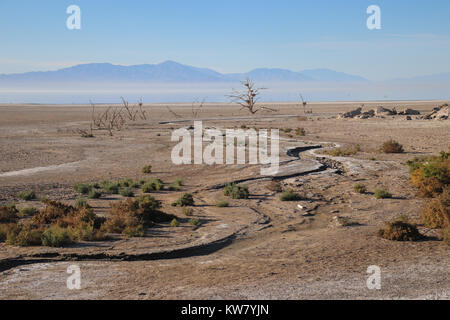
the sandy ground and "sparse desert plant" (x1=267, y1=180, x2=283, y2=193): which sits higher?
"sparse desert plant" (x1=267, y1=180, x2=283, y2=193)

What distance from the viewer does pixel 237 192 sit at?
1598 cm

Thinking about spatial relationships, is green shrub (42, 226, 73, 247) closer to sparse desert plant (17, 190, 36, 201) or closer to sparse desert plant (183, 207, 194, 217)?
sparse desert plant (183, 207, 194, 217)

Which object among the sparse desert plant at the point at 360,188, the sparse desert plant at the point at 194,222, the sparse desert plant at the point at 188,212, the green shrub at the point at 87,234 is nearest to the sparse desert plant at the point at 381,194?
the sparse desert plant at the point at 360,188

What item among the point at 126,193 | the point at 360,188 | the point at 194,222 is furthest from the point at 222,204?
the point at 360,188

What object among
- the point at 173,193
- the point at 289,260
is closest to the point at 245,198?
the point at 173,193

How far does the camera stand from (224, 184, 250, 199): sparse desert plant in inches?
625

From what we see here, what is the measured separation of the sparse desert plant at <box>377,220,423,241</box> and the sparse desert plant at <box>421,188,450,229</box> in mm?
1053

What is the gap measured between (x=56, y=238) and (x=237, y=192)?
280 inches

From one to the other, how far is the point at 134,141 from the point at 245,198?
21.6 m

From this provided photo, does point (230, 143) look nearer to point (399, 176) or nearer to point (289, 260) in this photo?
point (399, 176)

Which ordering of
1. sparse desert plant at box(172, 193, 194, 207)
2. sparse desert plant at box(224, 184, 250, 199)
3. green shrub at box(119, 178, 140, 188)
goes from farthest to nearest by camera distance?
green shrub at box(119, 178, 140, 188) → sparse desert plant at box(224, 184, 250, 199) → sparse desert plant at box(172, 193, 194, 207)

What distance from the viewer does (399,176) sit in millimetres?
18703

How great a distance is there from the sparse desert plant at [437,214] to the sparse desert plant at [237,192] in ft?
19.5

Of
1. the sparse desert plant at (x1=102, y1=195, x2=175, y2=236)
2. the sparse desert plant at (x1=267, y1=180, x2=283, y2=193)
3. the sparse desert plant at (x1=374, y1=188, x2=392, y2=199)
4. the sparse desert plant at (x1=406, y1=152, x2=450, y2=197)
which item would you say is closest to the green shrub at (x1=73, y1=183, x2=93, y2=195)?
the sparse desert plant at (x1=102, y1=195, x2=175, y2=236)
